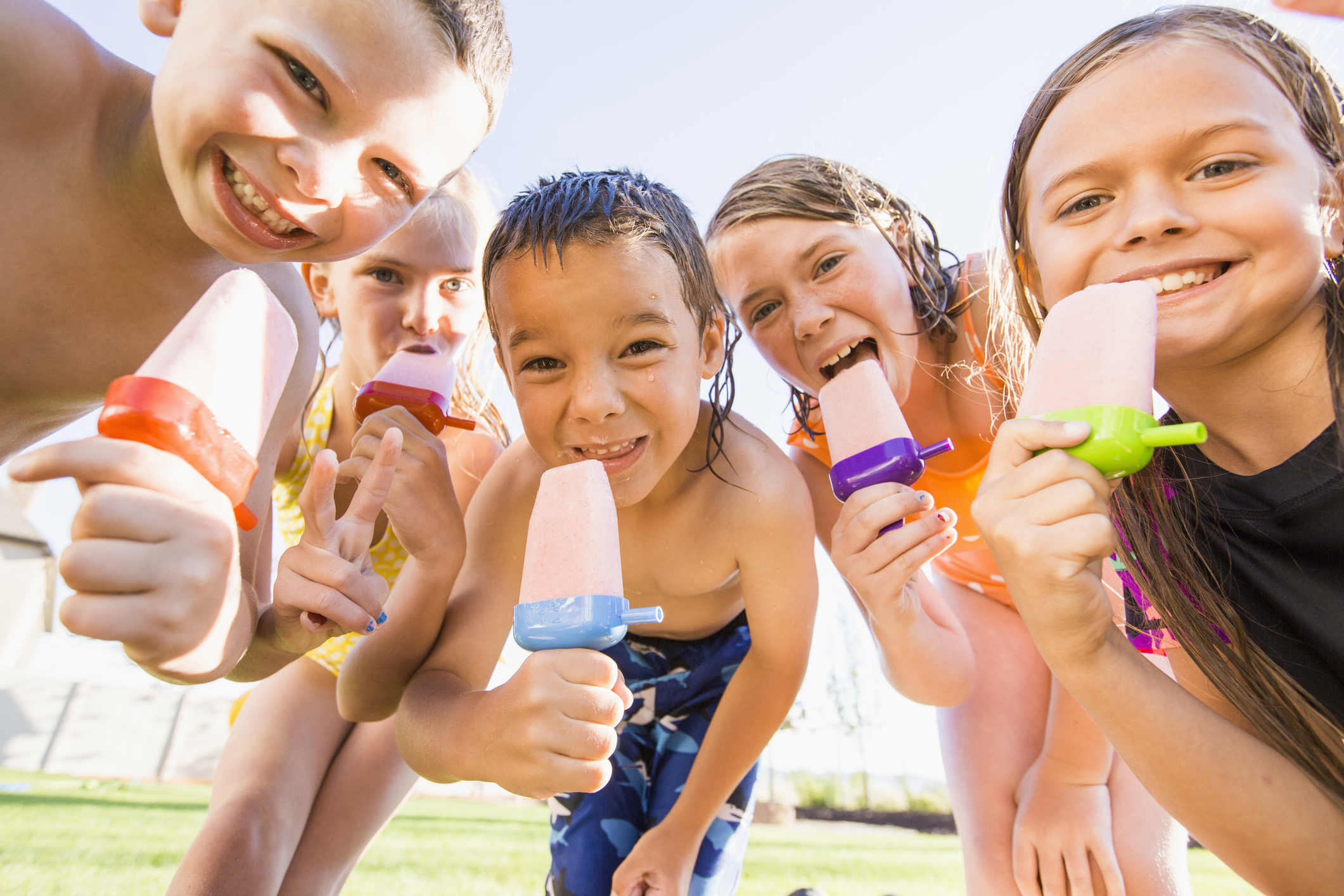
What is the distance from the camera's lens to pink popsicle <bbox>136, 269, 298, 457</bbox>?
1196 mm

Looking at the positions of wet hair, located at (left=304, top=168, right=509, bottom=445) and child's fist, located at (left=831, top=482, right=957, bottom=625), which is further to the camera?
wet hair, located at (left=304, top=168, right=509, bottom=445)

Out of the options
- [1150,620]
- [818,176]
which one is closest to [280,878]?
[1150,620]

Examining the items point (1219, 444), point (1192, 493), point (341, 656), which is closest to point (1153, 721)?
point (1192, 493)

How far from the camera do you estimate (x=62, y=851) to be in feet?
14.7

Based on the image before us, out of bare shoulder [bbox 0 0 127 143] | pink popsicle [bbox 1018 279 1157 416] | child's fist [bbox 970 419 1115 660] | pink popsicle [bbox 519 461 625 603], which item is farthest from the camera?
bare shoulder [bbox 0 0 127 143]

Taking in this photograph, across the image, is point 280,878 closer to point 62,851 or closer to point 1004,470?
point 1004,470

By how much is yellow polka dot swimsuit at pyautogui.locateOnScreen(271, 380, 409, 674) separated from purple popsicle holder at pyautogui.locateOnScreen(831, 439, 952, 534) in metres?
1.77

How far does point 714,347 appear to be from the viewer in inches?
99.4

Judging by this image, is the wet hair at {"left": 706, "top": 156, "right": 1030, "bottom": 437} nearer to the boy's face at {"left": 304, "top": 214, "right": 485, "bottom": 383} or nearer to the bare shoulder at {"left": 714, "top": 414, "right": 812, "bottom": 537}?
the bare shoulder at {"left": 714, "top": 414, "right": 812, "bottom": 537}

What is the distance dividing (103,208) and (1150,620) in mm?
A: 2928

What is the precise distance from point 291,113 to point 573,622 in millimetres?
1276

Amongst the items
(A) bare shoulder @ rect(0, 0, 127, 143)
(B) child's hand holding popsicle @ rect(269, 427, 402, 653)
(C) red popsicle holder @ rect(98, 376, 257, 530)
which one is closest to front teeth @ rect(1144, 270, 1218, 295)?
(B) child's hand holding popsicle @ rect(269, 427, 402, 653)

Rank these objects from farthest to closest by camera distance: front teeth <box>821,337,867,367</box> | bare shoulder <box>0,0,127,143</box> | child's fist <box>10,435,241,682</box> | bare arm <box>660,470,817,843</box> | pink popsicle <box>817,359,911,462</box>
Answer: front teeth <box>821,337,867,367</box>, bare arm <box>660,470,817,843</box>, pink popsicle <box>817,359,911,462</box>, bare shoulder <box>0,0,127,143</box>, child's fist <box>10,435,241,682</box>

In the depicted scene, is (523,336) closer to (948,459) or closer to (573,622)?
(573,622)
